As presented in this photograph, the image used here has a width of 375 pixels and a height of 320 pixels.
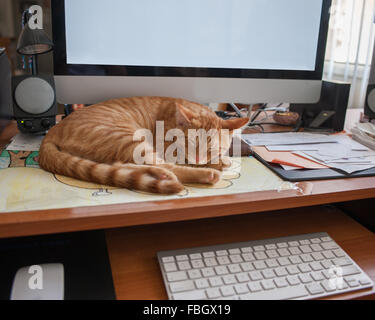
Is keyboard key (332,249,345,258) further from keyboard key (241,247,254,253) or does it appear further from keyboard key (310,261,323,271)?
keyboard key (241,247,254,253)

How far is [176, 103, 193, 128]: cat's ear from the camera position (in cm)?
73

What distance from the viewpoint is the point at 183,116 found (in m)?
0.75

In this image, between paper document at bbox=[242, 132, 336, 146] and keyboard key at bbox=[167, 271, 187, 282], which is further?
paper document at bbox=[242, 132, 336, 146]

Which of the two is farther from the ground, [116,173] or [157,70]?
[157,70]

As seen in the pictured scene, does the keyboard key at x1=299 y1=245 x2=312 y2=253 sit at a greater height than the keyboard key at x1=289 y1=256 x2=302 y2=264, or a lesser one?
greater

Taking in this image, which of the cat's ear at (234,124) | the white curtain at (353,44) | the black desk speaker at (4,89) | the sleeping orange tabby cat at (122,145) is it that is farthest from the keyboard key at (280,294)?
the white curtain at (353,44)

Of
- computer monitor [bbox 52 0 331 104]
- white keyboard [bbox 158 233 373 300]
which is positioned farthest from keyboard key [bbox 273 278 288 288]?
computer monitor [bbox 52 0 331 104]

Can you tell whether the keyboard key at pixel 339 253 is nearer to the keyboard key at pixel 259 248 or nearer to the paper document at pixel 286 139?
the keyboard key at pixel 259 248

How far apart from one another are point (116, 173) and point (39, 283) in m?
0.21

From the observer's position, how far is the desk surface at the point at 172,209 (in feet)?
1.44

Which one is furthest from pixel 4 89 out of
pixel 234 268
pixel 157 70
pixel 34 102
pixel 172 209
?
pixel 234 268

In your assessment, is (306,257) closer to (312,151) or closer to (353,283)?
(353,283)

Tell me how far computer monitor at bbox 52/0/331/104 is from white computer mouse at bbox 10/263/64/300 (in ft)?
1.41
